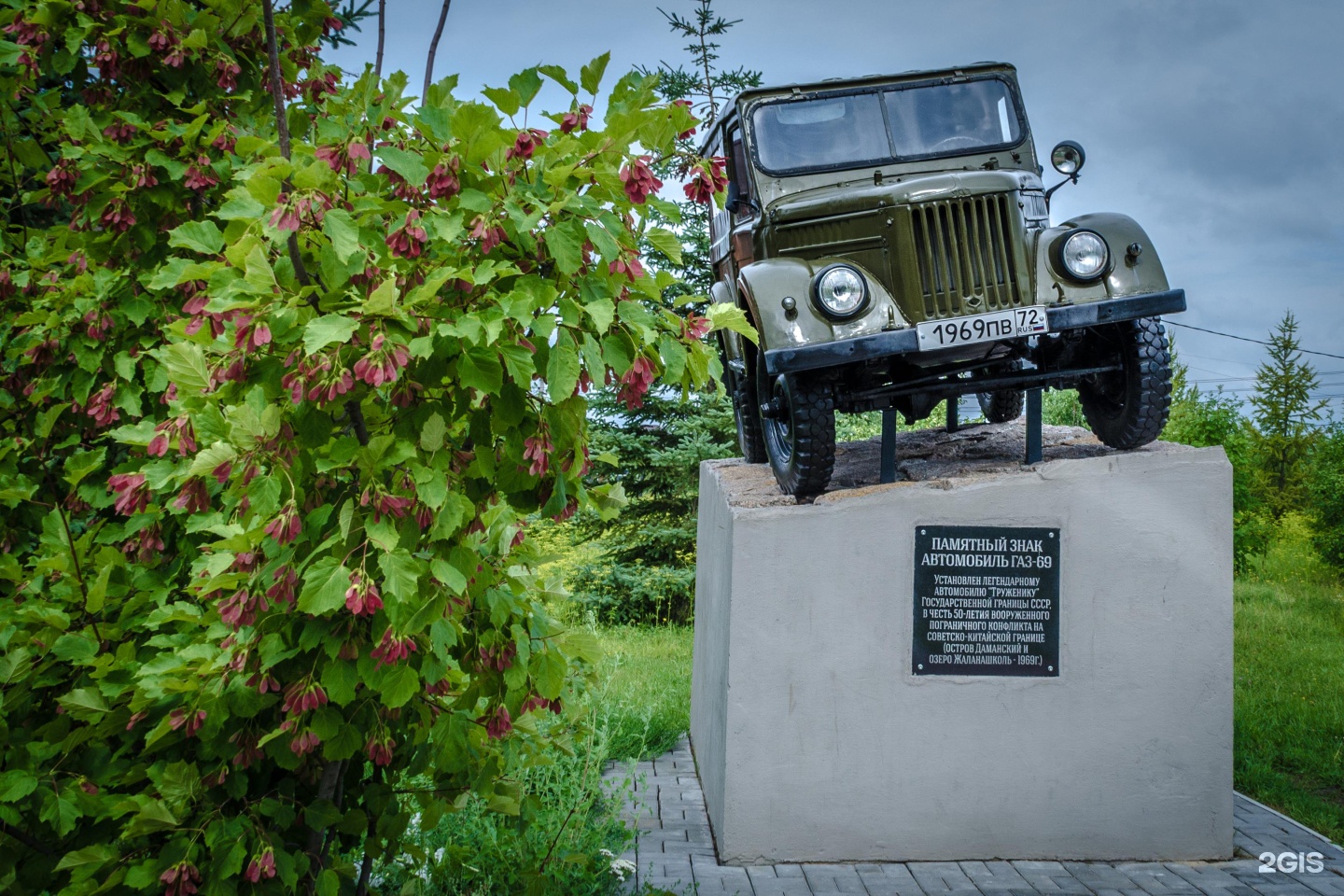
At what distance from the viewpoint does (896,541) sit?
4855mm

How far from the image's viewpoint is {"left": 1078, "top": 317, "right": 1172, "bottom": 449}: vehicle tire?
514 cm

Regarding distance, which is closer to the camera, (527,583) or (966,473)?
(527,583)

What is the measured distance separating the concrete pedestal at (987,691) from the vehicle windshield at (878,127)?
2043 mm

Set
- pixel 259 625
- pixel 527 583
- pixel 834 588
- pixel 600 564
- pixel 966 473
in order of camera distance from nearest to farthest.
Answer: pixel 259 625
pixel 527 583
pixel 834 588
pixel 966 473
pixel 600 564

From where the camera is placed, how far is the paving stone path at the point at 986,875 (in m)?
4.53

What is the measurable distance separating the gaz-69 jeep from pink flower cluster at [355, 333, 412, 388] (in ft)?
9.61

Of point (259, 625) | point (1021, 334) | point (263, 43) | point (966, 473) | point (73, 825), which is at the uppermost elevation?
point (263, 43)

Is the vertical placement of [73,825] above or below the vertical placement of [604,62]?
below

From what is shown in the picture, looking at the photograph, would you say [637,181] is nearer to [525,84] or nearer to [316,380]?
[525,84]

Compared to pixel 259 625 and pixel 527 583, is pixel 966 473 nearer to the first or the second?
pixel 527 583

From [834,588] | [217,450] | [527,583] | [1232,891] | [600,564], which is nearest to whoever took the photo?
[217,450]

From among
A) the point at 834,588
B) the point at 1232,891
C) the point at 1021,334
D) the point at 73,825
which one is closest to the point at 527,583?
the point at 73,825

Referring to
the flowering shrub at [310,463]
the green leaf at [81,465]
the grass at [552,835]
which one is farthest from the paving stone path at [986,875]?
the green leaf at [81,465]

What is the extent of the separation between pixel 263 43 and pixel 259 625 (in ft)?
6.09
